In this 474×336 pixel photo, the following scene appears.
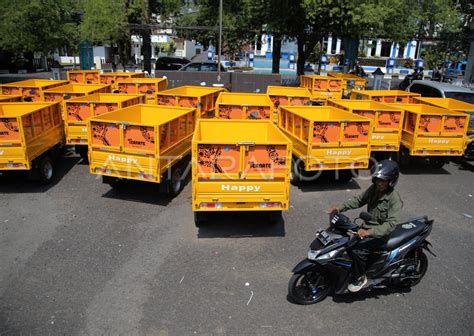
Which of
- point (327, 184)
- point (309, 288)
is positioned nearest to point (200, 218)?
point (309, 288)

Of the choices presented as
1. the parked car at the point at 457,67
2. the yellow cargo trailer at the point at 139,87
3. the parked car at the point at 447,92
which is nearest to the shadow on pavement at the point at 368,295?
the parked car at the point at 447,92

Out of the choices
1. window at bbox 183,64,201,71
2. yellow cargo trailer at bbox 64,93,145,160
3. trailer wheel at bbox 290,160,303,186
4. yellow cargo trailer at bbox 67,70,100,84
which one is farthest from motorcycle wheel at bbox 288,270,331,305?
window at bbox 183,64,201,71

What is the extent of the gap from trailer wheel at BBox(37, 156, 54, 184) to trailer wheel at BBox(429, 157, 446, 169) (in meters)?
10.7

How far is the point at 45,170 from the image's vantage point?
9.41 metres

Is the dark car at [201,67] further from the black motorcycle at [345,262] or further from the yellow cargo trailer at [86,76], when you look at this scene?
the black motorcycle at [345,262]

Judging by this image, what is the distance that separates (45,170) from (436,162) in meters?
10.9

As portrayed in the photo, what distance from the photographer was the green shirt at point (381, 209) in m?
4.71

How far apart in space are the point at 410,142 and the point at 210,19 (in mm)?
19363

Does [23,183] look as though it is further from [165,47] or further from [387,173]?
[165,47]

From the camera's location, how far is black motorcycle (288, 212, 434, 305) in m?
4.80

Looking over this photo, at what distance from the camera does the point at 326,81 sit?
18672mm

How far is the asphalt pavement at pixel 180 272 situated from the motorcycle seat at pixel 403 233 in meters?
0.84

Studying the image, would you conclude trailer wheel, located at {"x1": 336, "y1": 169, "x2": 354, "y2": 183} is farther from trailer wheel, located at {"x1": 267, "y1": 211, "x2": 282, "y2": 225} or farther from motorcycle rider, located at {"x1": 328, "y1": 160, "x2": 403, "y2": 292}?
motorcycle rider, located at {"x1": 328, "y1": 160, "x2": 403, "y2": 292}

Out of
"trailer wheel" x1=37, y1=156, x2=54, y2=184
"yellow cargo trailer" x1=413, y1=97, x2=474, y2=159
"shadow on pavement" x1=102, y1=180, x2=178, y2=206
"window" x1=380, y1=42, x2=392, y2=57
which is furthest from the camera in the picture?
"window" x1=380, y1=42, x2=392, y2=57
